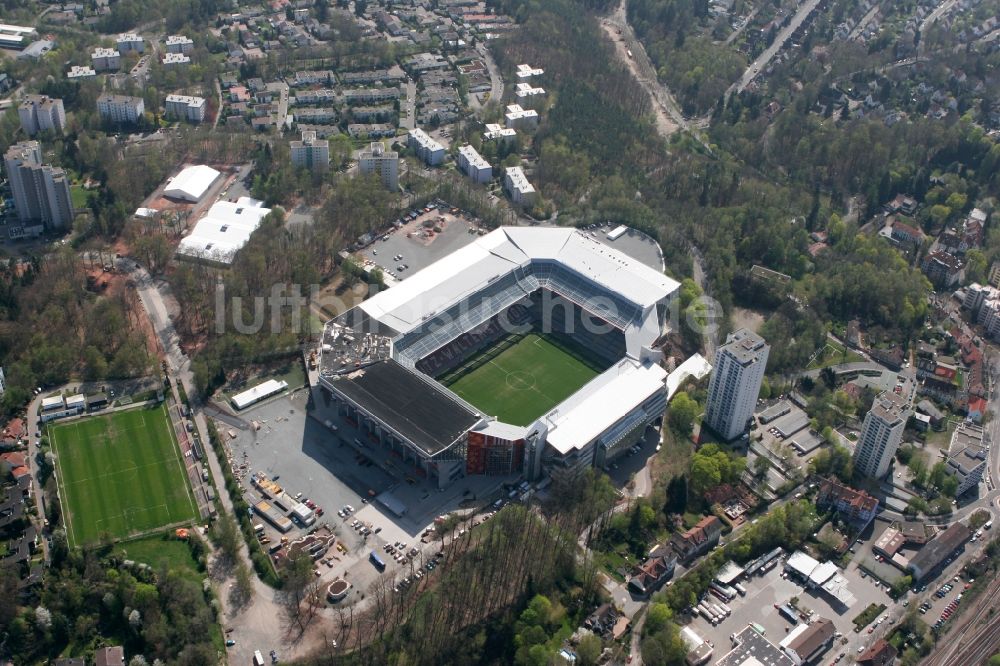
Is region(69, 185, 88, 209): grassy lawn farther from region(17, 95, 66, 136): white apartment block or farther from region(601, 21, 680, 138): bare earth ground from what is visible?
region(601, 21, 680, 138): bare earth ground

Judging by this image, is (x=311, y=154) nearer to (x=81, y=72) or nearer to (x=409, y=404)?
(x=81, y=72)

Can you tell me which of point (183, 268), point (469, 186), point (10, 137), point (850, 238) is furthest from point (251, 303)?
point (850, 238)

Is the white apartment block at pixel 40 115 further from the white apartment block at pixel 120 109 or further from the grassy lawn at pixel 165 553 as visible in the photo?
the grassy lawn at pixel 165 553

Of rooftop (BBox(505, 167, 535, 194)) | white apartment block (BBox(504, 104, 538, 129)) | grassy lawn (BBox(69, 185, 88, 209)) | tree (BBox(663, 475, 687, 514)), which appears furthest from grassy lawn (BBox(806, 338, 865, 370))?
grassy lawn (BBox(69, 185, 88, 209))

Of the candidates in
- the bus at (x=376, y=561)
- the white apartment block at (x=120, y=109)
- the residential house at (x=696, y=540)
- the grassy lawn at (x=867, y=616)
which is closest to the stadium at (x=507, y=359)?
the bus at (x=376, y=561)

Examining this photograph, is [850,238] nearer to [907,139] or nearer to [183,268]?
[907,139]

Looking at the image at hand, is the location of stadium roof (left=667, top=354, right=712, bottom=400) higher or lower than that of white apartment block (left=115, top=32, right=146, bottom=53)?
lower
